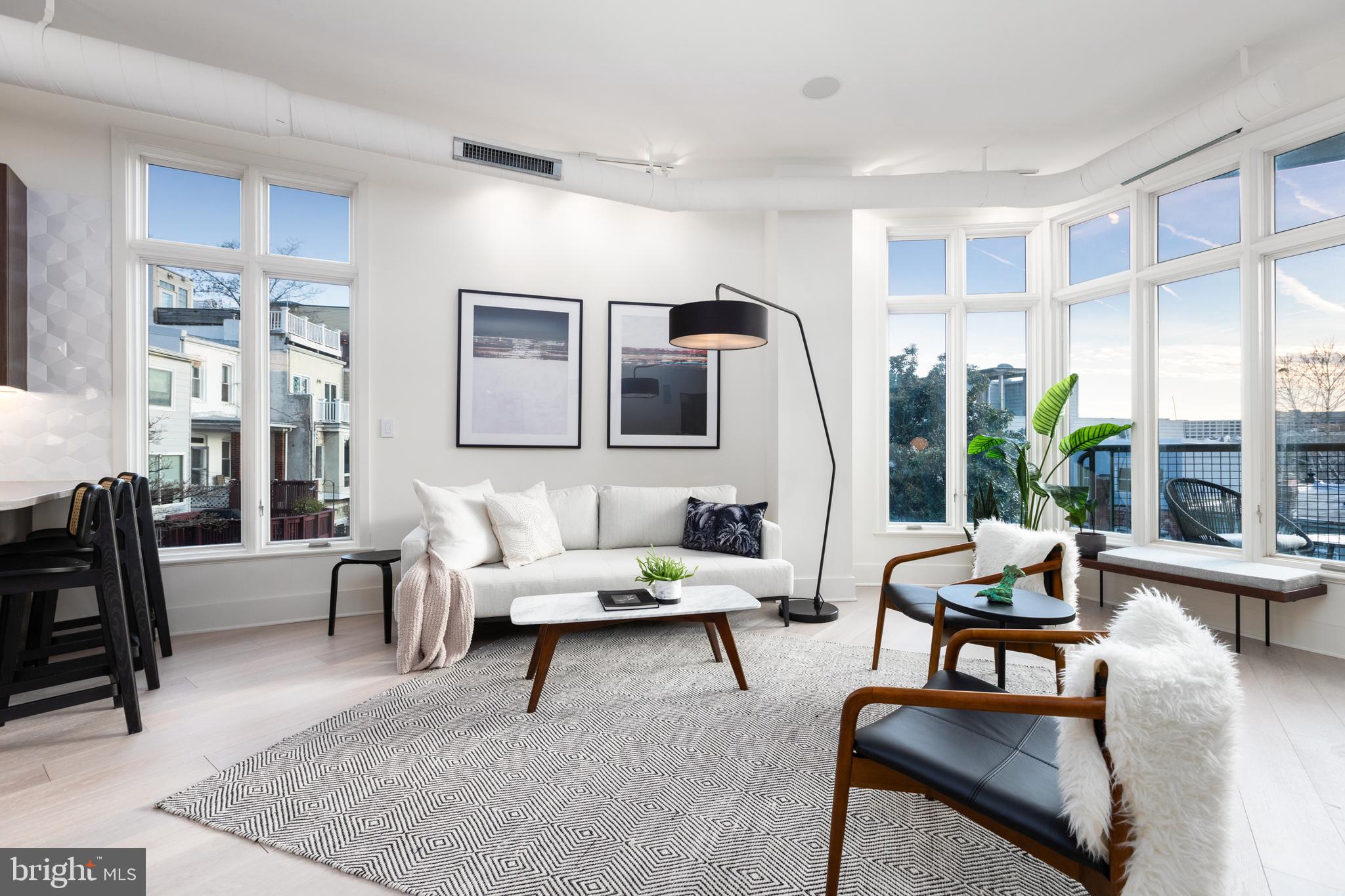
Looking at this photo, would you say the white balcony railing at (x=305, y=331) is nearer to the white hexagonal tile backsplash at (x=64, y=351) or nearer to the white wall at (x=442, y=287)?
the white wall at (x=442, y=287)

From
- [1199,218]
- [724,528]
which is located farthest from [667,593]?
[1199,218]

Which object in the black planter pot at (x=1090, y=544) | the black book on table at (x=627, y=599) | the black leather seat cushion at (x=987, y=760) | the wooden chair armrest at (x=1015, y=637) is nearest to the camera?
the black leather seat cushion at (x=987, y=760)

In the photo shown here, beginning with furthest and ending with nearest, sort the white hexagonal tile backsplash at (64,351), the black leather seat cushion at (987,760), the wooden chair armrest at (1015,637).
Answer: the white hexagonal tile backsplash at (64,351) → the wooden chair armrest at (1015,637) → the black leather seat cushion at (987,760)

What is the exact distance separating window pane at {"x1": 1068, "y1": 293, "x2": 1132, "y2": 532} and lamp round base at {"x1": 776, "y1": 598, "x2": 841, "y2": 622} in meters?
2.31

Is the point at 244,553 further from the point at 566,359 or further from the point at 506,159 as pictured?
the point at 506,159

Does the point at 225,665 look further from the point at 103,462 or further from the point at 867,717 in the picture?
the point at 867,717

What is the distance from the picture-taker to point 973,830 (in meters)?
1.89

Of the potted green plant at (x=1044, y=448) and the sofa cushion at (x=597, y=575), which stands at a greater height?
the potted green plant at (x=1044, y=448)

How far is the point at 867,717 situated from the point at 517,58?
3677 millimetres

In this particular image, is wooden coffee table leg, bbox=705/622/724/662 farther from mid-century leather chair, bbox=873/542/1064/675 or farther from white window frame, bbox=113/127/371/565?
white window frame, bbox=113/127/371/565

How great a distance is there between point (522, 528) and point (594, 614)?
128 cm

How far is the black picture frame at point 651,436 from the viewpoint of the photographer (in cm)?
498

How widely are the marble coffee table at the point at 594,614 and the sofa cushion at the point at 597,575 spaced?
1.46ft

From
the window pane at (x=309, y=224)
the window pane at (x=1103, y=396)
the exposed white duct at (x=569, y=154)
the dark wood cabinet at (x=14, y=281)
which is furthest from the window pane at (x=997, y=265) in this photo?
the dark wood cabinet at (x=14, y=281)
